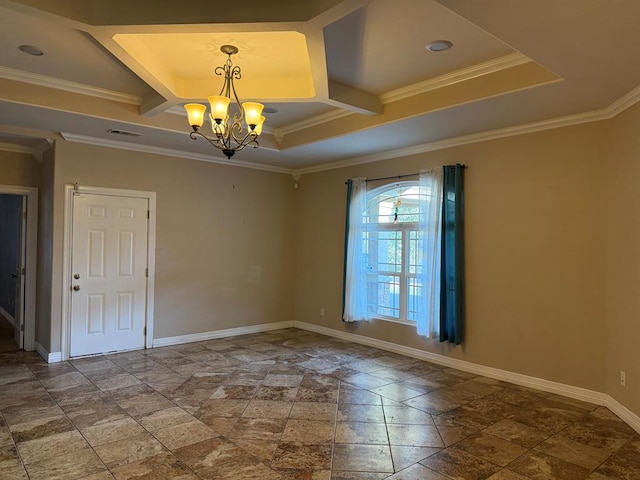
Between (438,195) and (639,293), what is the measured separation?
222cm

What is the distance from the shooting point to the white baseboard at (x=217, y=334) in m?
5.88

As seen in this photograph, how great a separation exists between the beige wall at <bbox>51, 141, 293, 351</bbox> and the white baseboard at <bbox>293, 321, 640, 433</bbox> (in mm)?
1599

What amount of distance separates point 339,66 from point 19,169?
178 inches

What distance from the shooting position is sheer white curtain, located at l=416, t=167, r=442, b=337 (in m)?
5.03

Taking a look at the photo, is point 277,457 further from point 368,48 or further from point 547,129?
point 547,129

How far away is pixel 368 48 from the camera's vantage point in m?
3.27

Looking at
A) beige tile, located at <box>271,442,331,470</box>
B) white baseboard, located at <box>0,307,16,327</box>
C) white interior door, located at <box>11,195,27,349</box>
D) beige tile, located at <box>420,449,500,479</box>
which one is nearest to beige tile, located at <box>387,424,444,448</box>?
beige tile, located at <box>420,449,500,479</box>

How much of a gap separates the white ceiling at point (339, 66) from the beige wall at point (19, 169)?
196mm

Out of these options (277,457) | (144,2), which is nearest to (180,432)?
(277,457)

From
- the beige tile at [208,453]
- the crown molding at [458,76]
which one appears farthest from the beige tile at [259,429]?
the crown molding at [458,76]

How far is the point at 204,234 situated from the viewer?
247 inches

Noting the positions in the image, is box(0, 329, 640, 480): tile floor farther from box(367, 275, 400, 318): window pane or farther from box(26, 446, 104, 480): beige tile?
box(367, 275, 400, 318): window pane

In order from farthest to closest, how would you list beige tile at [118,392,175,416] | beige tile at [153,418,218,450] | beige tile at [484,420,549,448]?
1. beige tile at [118,392,175,416]
2. beige tile at [484,420,549,448]
3. beige tile at [153,418,218,450]

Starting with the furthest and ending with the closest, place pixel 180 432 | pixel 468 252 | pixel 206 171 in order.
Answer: pixel 206 171, pixel 468 252, pixel 180 432
